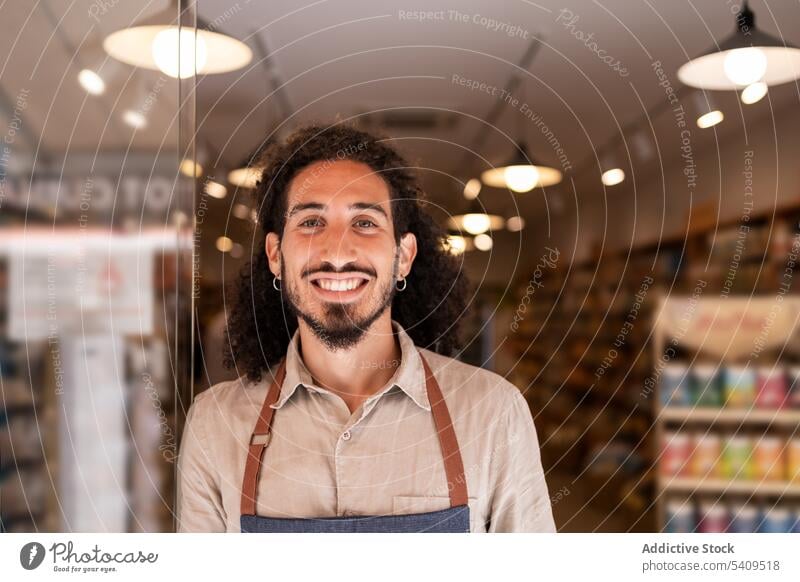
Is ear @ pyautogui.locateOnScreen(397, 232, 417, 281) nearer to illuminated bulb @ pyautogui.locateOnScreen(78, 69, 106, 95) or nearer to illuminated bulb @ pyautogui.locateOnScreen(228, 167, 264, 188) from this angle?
illuminated bulb @ pyautogui.locateOnScreen(228, 167, 264, 188)

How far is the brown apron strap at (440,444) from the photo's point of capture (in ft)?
2.81

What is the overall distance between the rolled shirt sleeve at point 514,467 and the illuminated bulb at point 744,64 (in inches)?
18.6

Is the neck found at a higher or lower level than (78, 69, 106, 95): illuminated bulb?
lower

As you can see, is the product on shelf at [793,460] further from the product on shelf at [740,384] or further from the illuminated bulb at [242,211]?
the illuminated bulb at [242,211]

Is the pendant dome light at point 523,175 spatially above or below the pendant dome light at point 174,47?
below

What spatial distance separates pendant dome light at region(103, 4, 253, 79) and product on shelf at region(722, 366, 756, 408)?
2.35 feet

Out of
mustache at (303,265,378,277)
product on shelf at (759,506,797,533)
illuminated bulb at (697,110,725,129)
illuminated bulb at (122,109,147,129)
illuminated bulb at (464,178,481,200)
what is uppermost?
illuminated bulb at (122,109,147,129)

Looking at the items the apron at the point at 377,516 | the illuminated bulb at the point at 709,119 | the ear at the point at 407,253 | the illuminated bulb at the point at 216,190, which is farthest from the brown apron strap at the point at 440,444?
the illuminated bulb at the point at 709,119

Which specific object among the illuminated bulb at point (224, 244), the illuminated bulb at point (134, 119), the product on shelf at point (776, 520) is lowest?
the product on shelf at point (776, 520)

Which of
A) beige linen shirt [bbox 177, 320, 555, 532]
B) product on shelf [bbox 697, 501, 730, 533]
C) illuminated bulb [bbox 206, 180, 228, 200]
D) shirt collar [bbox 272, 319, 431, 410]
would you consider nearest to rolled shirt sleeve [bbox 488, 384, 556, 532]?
beige linen shirt [bbox 177, 320, 555, 532]

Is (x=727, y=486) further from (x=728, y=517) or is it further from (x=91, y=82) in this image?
(x=91, y=82)

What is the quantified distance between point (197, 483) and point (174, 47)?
55cm

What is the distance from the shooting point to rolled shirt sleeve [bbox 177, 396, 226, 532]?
88 cm
